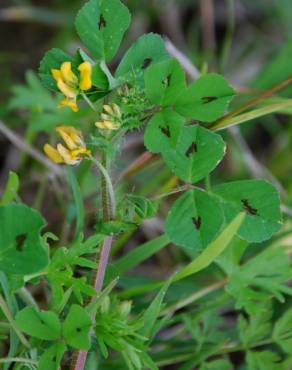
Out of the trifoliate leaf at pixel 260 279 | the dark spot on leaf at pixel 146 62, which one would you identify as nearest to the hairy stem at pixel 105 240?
the dark spot on leaf at pixel 146 62

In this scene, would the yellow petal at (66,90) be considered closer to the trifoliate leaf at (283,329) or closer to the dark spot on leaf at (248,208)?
the dark spot on leaf at (248,208)

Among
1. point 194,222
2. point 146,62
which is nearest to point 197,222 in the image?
point 194,222

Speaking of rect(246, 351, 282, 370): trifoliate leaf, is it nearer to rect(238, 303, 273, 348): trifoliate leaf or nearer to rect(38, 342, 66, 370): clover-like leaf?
rect(238, 303, 273, 348): trifoliate leaf

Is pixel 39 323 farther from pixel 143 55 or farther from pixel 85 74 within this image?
pixel 143 55

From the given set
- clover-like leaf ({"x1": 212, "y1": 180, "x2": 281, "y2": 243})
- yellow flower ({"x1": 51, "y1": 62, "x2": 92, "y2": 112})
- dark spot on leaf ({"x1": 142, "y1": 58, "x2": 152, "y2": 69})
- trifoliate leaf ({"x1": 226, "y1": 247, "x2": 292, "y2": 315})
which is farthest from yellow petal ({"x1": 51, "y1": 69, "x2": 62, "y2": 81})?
trifoliate leaf ({"x1": 226, "y1": 247, "x2": 292, "y2": 315})

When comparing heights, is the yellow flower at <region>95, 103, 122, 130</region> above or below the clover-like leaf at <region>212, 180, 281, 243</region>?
above

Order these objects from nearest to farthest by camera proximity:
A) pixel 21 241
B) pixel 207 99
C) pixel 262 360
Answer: pixel 21 241, pixel 207 99, pixel 262 360

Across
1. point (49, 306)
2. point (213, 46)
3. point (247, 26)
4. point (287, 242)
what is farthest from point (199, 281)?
point (247, 26)

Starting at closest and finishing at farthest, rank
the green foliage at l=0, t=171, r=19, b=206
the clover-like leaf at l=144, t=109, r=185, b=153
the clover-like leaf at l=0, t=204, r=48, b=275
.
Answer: the clover-like leaf at l=0, t=204, r=48, b=275, the clover-like leaf at l=144, t=109, r=185, b=153, the green foliage at l=0, t=171, r=19, b=206
